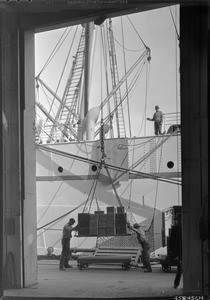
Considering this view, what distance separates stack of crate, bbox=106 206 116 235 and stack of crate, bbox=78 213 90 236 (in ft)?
0.48

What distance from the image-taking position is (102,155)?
3979 mm

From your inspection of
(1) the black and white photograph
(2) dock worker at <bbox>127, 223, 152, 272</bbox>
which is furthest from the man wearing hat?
(2) dock worker at <bbox>127, 223, 152, 272</bbox>

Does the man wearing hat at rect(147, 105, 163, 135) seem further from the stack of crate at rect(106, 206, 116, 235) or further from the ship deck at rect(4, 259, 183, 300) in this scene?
the ship deck at rect(4, 259, 183, 300)

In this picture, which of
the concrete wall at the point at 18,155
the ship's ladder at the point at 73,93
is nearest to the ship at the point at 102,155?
the ship's ladder at the point at 73,93

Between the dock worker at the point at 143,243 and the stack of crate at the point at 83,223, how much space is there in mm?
300

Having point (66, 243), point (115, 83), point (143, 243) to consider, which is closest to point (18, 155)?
point (66, 243)

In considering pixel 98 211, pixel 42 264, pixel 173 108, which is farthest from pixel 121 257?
pixel 173 108

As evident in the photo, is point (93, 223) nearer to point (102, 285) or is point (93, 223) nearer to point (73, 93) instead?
point (102, 285)

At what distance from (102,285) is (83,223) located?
0.46 m

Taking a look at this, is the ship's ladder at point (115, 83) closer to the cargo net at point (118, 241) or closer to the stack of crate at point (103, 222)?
the stack of crate at point (103, 222)

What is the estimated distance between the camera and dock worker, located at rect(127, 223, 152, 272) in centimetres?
369

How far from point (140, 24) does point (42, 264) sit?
189cm

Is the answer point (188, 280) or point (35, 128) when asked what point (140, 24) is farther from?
point (188, 280)

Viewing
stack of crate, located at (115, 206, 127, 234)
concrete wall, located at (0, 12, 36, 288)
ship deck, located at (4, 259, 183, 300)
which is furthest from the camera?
concrete wall, located at (0, 12, 36, 288)
